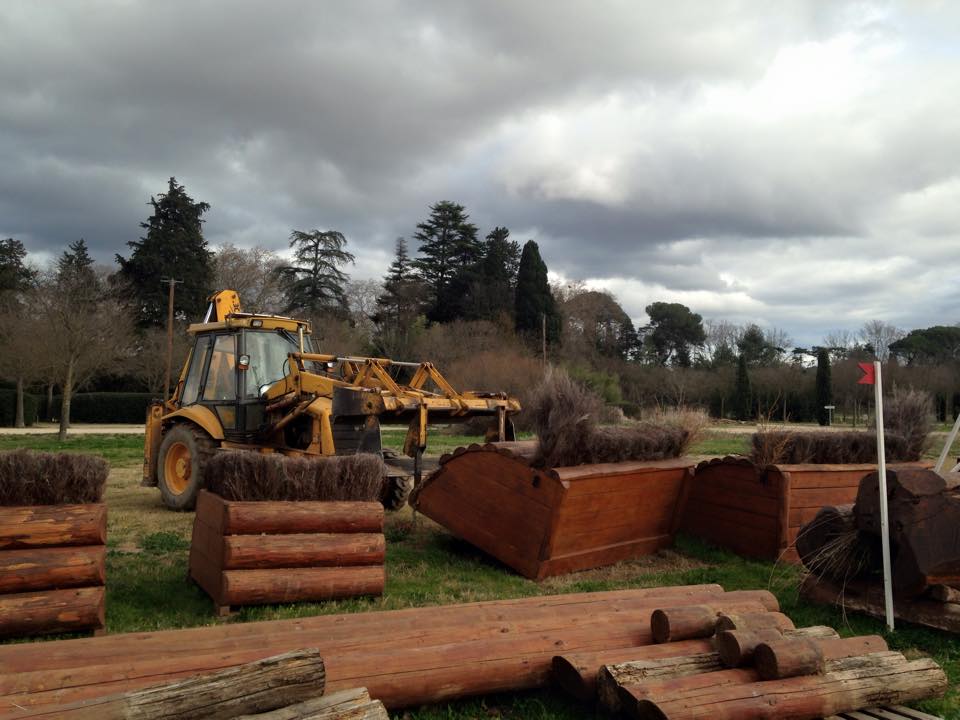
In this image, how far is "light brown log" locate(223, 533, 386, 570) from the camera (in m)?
5.25

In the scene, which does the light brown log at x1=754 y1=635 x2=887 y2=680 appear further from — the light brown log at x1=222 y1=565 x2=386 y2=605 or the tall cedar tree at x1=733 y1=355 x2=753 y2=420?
the tall cedar tree at x1=733 y1=355 x2=753 y2=420

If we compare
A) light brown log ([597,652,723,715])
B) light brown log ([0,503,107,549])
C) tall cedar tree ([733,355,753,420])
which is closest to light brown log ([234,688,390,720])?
light brown log ([597,652,723,715])

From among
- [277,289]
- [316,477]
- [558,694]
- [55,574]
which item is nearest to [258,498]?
[316,477]

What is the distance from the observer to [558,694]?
4059mm

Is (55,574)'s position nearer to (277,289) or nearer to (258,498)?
(258,498)

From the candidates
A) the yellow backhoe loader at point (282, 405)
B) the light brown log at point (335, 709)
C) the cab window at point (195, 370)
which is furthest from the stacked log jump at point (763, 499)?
the cab window at point (195, 370)

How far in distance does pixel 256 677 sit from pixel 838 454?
6.50m

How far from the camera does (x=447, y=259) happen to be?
54.0 meters

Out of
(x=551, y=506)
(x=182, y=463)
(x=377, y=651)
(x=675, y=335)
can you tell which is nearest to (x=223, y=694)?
(x=377, y=651)

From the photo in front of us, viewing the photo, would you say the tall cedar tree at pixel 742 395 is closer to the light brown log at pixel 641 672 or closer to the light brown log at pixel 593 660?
the light brown log at pixel 593 660

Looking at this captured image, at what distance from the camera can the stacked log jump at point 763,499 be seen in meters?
7.06

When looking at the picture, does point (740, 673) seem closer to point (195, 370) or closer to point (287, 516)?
point (287, 516)

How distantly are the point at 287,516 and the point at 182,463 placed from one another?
5.58 metres

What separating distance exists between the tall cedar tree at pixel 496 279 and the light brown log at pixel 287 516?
41836mm
